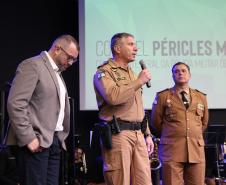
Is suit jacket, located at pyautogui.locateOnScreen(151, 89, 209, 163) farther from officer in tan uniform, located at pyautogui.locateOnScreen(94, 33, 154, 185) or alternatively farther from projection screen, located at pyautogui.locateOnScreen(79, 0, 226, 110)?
projection screen, located at pyautogui.locateOnScreen(79, 0, 226, 110)

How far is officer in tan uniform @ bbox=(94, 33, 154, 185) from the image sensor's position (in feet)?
9.63

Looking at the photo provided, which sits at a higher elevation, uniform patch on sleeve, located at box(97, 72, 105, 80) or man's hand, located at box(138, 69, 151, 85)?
uniform patch on sleeve, located at box(97, 72, 105, 80)

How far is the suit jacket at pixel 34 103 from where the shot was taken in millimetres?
2391

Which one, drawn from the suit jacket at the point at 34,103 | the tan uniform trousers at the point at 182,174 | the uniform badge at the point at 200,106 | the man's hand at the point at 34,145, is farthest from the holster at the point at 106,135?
the uniform badge at the point at 200,106

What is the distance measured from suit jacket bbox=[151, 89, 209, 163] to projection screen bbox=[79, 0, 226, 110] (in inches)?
73.1

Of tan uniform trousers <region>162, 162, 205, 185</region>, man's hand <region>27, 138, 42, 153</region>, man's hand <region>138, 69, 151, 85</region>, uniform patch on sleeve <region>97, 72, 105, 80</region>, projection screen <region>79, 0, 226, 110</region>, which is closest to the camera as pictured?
man's hand <region>27, 138, 42, 153</region>

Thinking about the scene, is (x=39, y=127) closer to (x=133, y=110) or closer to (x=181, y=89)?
(x=133, y=110)

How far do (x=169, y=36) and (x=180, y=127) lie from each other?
2410mm

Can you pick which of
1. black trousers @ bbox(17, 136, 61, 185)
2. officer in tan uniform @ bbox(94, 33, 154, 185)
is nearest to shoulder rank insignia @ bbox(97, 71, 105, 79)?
officer in tan uniform @ bbox(94, 33, 154, 185)

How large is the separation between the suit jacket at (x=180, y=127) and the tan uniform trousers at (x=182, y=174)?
6 centimetres

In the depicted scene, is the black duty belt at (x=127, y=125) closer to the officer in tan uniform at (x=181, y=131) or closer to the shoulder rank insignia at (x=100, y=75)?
the shoulder rank insignia at (x=100, y=75)

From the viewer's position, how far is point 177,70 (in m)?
4.16

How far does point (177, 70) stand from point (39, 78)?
1.97 meters

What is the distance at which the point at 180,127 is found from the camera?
399 centimetres
